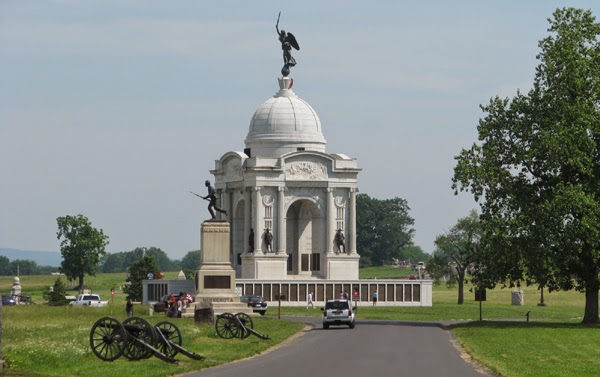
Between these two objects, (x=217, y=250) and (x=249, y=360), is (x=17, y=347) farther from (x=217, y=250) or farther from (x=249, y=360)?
(x=217, y=250)

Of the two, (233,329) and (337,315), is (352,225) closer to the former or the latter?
A: (337,315)

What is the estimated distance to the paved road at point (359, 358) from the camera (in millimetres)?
38094

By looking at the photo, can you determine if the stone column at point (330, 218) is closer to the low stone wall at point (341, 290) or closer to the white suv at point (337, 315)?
the low stone wall at point (341, 290)

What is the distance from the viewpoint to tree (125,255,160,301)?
116 meters

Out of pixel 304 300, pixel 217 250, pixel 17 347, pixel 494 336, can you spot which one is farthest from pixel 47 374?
pixel 304 300

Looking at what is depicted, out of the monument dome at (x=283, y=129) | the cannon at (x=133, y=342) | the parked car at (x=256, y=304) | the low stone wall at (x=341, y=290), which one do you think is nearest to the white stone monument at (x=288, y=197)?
the monument dome at (x=283, y=129)

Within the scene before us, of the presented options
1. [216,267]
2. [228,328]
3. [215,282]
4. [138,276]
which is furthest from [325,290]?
[228,328]

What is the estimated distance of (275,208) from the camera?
349 ft

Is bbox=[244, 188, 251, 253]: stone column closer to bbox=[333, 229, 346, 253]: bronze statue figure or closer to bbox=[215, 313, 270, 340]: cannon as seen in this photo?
bbox=[333, 229, 346, 253]: bronze statue figure

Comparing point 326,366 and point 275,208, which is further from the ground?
point 275,208

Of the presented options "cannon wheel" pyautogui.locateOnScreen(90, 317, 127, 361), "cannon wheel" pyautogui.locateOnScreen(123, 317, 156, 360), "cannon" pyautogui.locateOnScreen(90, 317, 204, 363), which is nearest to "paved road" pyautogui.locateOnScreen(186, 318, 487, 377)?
"cannon" pyautogui.locateOnScreen(90, 317, 204, 363)

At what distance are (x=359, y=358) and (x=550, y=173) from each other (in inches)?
1114

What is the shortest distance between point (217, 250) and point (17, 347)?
130 feet

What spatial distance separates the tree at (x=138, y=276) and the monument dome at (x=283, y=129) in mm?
15267
